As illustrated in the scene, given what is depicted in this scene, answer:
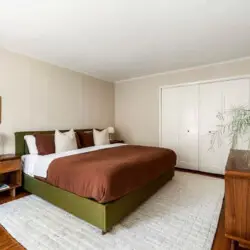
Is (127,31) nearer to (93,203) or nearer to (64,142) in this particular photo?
(64,142)

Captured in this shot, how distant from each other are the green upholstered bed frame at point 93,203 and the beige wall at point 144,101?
2.12 m

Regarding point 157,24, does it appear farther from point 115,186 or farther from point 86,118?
point 86,118

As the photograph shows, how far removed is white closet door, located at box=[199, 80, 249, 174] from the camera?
3486 mm

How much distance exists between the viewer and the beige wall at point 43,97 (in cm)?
300

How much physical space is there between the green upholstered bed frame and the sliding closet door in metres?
1.66

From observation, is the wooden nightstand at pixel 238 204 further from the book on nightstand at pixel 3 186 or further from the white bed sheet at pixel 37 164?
the book on nightstand at pixel 3 186

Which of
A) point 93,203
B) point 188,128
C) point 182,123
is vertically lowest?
point 93,203

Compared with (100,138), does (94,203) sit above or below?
below

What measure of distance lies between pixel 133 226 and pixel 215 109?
2.98 metres

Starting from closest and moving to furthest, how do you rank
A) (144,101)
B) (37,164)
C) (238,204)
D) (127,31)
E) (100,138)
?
(238,204) → (127,31) → (37,164) → (100,138) → (144,101)

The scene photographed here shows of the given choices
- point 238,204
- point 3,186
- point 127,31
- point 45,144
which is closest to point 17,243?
point 3,186

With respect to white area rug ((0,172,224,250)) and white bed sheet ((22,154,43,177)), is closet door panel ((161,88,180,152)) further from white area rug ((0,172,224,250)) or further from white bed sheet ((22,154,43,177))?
white bed sheet ((22,154,43,177))

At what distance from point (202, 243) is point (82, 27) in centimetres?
280

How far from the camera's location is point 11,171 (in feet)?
8.72
